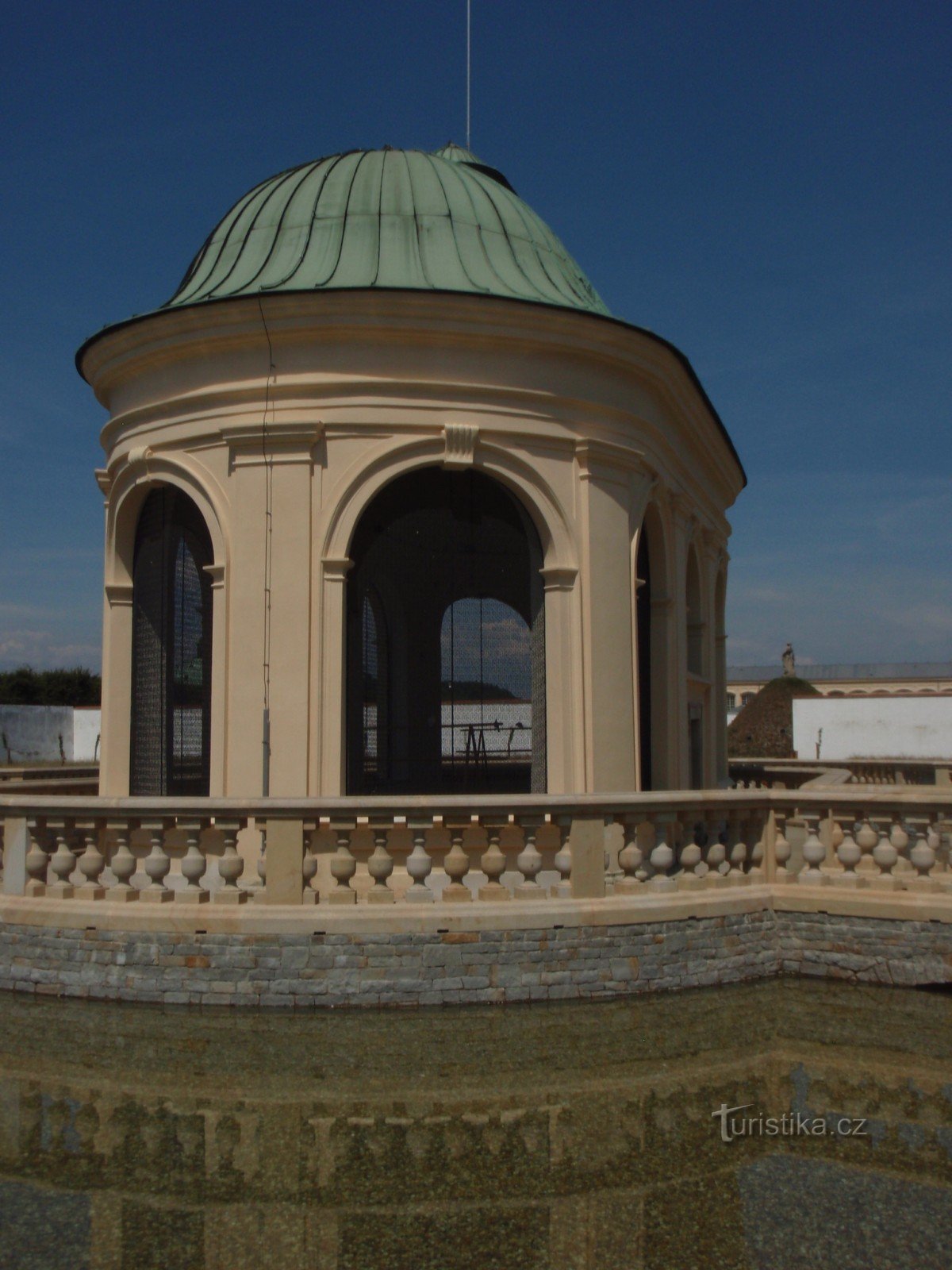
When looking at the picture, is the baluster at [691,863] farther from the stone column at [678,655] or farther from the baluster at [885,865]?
the stone column at [678,655]

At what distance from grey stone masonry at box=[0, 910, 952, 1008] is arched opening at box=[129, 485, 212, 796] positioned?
4.89 metres

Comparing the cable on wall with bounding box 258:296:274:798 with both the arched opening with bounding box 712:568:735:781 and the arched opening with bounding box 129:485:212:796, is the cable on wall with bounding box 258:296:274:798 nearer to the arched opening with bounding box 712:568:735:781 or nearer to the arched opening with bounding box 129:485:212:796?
the arched opening with bounding box 129:485:212:796

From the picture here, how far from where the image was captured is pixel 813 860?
9.31m

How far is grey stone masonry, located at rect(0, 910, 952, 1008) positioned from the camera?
27.0 feet

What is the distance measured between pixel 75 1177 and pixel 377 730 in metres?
10.5

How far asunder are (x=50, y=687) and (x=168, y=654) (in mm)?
49670

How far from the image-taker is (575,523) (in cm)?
1294

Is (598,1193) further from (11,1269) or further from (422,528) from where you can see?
(422,528)

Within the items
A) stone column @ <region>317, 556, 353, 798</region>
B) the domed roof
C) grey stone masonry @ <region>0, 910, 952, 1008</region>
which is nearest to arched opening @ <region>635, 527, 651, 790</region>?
the domed roof

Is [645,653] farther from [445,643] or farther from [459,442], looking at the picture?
[459,442]

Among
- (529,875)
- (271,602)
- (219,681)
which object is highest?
(271,602)

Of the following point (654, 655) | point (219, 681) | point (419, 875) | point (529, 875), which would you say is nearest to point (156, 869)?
point (419, 875)

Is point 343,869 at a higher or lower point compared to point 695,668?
lower

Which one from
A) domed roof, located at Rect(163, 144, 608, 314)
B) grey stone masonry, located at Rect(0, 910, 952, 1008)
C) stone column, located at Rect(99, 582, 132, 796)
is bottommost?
grey stone masonry, located at Rect(0, 910, 952, 1008)
